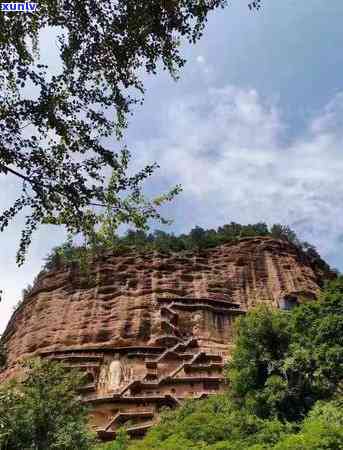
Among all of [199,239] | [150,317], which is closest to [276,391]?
[150,317]

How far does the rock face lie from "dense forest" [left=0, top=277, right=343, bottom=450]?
6068 millimetres

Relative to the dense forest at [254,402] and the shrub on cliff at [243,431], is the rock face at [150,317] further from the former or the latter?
the dense forest at [254,402]

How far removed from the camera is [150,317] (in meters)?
34.6

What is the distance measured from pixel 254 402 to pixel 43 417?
706 cm

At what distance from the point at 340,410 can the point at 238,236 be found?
3094cm

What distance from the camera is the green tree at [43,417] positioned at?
12445 mm

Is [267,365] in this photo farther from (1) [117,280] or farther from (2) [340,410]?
(1) [117,280]

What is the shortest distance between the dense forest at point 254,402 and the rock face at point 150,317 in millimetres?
6068

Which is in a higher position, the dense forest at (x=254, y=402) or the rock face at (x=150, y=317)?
the rock face at (x=150, y=317)

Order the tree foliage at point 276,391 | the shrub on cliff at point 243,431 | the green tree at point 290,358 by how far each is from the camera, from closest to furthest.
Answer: the shrub on cliff at point 243,431, the tree foliage at point 276,391, the green tree at point 290,358

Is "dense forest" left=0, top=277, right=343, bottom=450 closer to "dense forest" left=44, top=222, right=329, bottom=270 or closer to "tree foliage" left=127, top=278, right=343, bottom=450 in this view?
"tree foliage" left=127, top=278, right=343, bottom=450

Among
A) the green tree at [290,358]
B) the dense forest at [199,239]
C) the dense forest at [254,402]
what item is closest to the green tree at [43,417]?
the dense forest at [254,402]

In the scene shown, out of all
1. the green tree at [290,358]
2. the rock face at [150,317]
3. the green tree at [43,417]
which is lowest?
the green tree at [43,417]

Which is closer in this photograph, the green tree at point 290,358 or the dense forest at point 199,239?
the green tree at point 290,358
